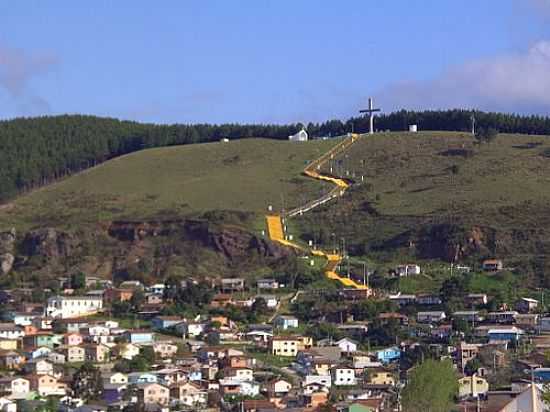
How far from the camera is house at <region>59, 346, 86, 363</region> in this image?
7988 cm

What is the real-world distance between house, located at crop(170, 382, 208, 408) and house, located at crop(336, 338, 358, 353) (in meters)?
11.1

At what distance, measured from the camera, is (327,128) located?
15038cm

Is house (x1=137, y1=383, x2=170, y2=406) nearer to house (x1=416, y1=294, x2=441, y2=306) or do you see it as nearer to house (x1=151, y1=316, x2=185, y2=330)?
house (x1=151, y1=316, x2=185, y2=330)

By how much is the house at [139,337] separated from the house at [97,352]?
2.79 meters

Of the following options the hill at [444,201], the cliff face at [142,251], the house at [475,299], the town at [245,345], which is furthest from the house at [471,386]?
the cliff face at [142,251]

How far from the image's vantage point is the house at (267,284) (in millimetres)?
95500

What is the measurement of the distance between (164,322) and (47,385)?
1518cm

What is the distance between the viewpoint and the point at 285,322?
86.3 metres

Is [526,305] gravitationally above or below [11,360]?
above

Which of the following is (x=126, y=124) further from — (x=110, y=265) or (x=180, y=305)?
(x=180, y=305)

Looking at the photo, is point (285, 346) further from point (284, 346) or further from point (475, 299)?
point (475, 299)

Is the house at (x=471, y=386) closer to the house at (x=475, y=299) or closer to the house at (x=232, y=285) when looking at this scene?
the house at (x=475, y=299)

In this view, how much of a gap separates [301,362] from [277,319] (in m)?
9.21

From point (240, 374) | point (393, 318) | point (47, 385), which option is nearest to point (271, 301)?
point (393, 318)
